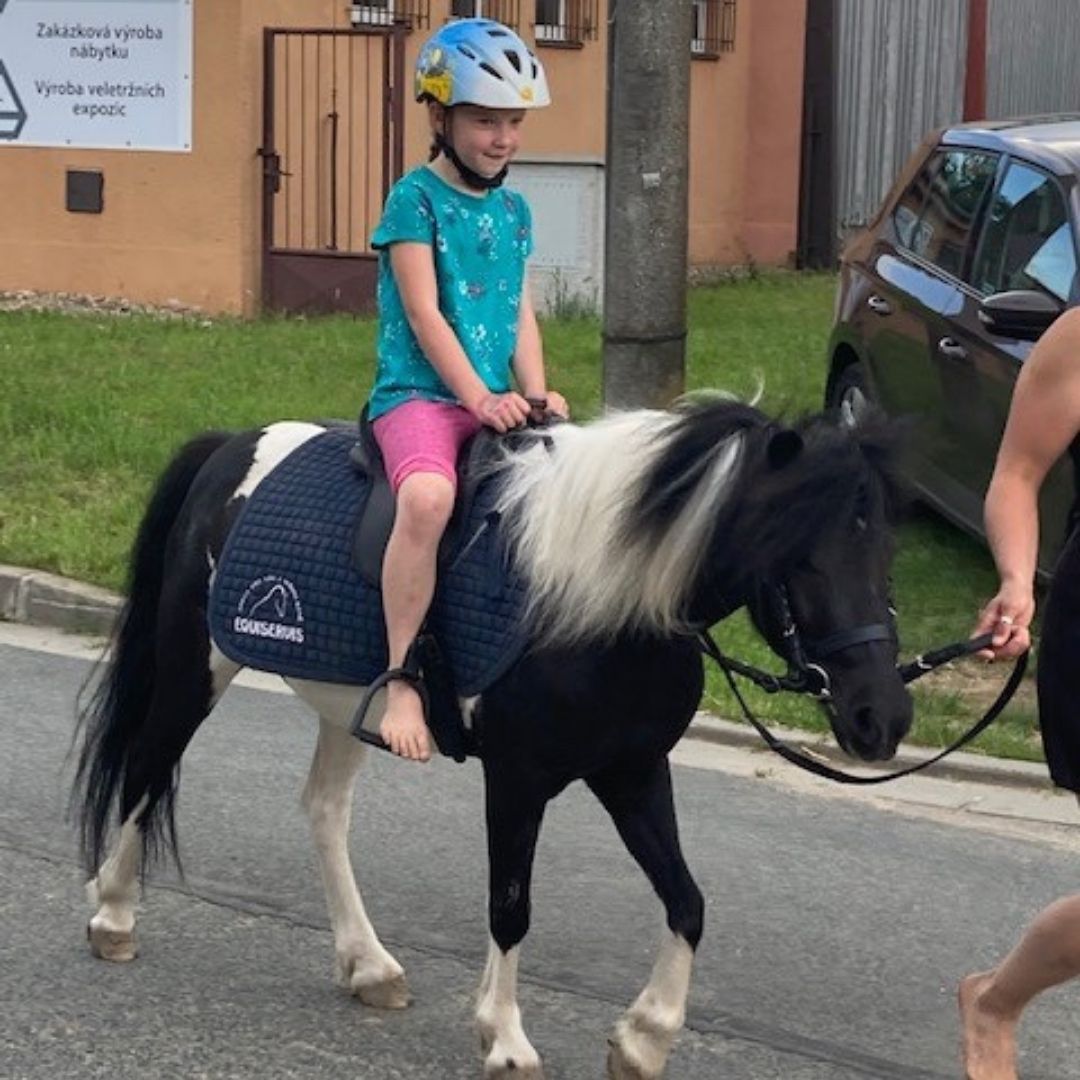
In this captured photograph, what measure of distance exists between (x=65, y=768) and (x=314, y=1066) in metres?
2.55

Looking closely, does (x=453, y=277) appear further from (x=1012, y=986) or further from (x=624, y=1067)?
(x=1012, y=986)

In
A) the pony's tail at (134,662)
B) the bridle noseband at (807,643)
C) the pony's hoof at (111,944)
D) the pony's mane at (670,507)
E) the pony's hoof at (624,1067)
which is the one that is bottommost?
the pony's hoof at (111,944)

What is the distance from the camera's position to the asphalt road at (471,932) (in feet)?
16.5

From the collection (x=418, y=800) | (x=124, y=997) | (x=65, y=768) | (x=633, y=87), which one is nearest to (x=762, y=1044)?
(x=124, y=997)

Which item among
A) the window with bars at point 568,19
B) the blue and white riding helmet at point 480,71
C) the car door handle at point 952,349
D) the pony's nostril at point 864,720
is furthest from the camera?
the window with bars at point 568,19

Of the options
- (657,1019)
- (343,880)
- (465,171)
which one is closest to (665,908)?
(657,1019)

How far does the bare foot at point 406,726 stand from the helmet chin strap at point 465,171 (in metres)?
1.09

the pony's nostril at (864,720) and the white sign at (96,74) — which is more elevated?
the white sign at (96,74)

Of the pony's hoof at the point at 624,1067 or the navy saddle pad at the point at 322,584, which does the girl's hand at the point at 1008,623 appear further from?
the pony's hoof at the point at 624,1067

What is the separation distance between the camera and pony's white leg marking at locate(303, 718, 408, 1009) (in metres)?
5.27

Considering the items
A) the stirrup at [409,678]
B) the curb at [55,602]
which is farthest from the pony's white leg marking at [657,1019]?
the curb at [55,602]

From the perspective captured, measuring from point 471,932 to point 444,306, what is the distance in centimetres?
167

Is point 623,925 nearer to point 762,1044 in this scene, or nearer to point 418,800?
point 762,1044

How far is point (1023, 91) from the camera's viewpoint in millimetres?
22859
